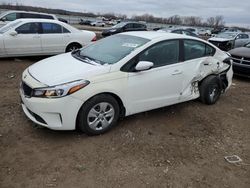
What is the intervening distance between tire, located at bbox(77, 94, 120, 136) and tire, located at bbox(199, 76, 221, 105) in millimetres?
2204

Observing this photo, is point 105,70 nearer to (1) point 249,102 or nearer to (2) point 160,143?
(2) point 160,143

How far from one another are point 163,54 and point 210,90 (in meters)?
1.58

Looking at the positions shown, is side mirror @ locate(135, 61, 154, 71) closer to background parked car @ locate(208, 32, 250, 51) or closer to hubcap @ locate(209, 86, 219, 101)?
hubcap @ locate(209, 86, 219, 101)

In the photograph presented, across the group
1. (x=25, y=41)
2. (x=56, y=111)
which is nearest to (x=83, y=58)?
(x=56, y=111)

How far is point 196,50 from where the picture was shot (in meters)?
5.46

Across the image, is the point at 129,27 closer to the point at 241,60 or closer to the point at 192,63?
the point at 241,60

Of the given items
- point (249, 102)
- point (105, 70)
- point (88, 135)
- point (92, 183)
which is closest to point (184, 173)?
point (92, 183)

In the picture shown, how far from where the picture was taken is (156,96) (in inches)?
185

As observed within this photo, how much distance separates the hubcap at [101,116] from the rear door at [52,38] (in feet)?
19.3

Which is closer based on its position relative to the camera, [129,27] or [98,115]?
[98,115]

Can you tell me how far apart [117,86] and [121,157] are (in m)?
1.07

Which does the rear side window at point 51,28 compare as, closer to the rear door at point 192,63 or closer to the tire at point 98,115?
the rear door at point 192,63

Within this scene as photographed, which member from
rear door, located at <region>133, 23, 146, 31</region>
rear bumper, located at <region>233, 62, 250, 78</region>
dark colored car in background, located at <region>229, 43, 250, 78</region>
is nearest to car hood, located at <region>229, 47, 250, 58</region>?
dark colored car in background, located at <region>229, 43, 250, 78</region>

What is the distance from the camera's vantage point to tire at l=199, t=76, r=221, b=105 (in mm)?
5617
